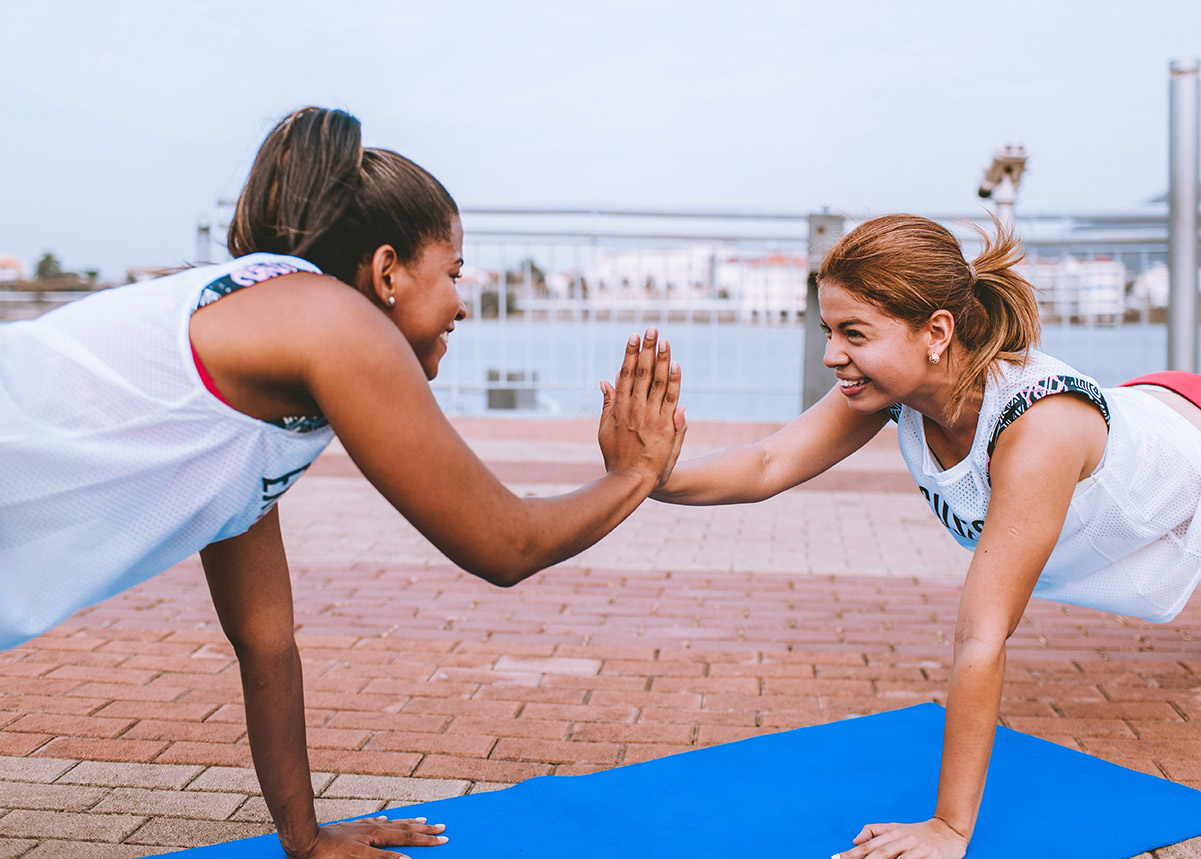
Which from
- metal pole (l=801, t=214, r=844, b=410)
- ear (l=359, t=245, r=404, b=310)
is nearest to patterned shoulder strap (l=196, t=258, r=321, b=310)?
ear (l=359, t=245, r=404, b=310)

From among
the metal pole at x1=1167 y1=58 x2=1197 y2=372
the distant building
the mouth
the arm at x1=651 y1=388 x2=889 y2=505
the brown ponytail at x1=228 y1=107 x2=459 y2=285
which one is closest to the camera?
the brown ponytail at x1=228 y1=107 x2=459 y2=285

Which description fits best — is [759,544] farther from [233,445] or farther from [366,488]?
[233,445]

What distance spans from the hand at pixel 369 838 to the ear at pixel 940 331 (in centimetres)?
159

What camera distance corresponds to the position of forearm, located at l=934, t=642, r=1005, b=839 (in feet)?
7.05

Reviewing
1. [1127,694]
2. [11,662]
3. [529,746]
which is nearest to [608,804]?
[529,746]

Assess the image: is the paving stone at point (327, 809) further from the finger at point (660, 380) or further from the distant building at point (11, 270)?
the distant building at point (11, 270)

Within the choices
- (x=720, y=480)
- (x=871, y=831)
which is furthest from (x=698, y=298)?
(x=871, y=831)

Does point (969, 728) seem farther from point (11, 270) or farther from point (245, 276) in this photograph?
point (11, 270)

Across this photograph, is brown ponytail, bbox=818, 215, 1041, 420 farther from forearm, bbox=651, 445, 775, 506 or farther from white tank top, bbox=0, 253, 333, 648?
white tank top, bbox=0, 253, 333, 648

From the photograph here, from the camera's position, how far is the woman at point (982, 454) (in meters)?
2.21

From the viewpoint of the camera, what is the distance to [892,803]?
100 inches

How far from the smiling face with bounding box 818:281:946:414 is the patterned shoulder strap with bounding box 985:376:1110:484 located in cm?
20

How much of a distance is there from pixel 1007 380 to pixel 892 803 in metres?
1.06

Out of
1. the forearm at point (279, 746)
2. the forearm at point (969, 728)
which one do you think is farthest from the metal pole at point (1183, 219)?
the forearm at point (279, 746)
